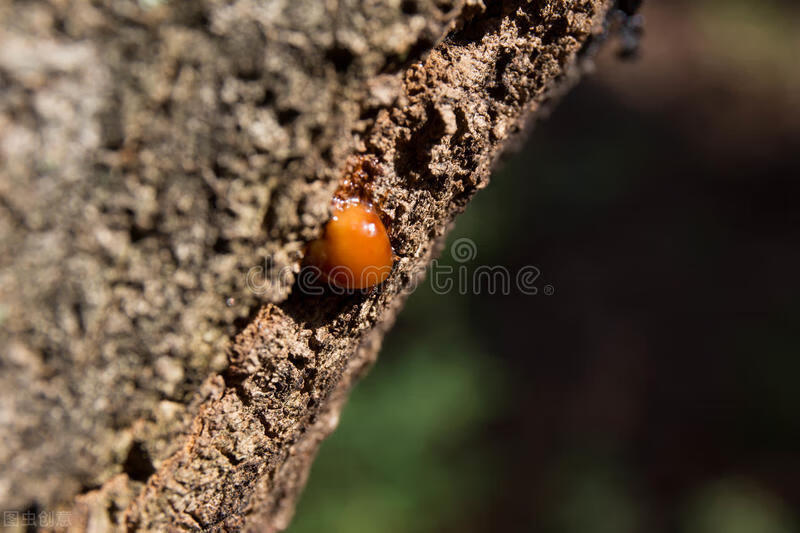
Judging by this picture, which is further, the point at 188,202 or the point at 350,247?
the point at 350,247

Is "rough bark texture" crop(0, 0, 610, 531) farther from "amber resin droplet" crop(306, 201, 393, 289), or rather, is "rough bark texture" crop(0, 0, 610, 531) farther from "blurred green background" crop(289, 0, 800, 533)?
"blurred green background" crop(289, 0, 800, 533)

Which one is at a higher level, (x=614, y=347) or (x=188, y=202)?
(x=614, y=347)

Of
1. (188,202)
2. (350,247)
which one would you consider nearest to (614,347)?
(350,247)

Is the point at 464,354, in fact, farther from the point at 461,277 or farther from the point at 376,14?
the point at 376,14

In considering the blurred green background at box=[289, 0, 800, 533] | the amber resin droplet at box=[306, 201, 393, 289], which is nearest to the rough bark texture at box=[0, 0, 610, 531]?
Answer: the amber resin droplet at box=[306, 201, 393, 289]

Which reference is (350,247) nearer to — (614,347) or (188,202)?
(188,202)

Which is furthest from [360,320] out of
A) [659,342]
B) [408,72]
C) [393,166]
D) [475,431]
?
[659,342]

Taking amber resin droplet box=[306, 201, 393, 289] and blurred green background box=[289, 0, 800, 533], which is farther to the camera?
blurred green background box=[289, 0, 800, 533]
